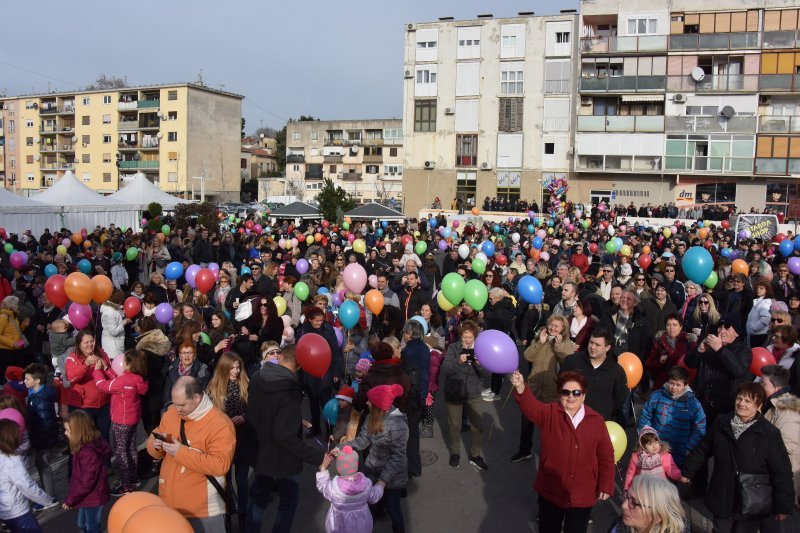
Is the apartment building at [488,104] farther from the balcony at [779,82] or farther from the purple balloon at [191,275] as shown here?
the purple balloon at [191,275]

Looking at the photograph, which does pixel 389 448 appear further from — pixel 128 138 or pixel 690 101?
pixel 128 138

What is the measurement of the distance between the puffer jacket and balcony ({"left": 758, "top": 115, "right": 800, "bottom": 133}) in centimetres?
3921

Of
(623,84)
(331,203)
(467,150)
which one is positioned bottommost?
(331,203)

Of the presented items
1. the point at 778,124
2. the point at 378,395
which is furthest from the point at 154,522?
the point at 778,124

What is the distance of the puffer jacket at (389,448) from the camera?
453 cm

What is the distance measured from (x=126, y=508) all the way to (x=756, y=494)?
141 inches

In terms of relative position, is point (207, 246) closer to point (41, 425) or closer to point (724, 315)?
point (41, 425)

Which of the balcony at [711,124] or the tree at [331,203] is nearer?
the tree at [331,203]

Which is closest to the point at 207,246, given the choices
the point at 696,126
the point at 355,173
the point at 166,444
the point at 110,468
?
the point at 110,468

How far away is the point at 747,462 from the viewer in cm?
398

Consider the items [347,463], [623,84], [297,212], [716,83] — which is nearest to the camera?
[347,463]

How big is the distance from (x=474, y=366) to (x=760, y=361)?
99.3 inches

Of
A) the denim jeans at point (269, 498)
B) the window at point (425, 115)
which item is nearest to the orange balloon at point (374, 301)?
the denim jeans at point (269, 498)

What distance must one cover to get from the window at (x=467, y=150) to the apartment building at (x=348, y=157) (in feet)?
70.6
